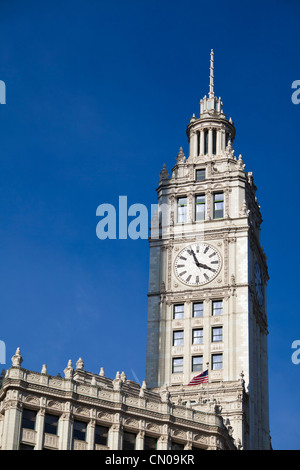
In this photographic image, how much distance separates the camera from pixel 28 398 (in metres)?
110

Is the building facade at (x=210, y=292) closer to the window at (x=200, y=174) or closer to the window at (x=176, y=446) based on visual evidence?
the window at (x=200, y=174)

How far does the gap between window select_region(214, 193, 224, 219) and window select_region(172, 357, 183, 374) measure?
2060 cm

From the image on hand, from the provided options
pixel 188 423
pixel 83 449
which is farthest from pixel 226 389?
pixel 83 449

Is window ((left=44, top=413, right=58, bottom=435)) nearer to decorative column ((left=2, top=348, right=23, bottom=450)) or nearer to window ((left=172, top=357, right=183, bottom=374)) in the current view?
decorative column ((left=2, top=348, right=23, bottom=450))

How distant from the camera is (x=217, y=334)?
155 metres

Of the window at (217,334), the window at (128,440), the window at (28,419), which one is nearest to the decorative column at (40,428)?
the window at (28,419)

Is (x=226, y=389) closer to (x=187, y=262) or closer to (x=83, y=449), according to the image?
(x=187, y=262)

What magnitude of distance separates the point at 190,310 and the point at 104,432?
46.4 m

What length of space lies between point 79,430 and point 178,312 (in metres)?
48.5

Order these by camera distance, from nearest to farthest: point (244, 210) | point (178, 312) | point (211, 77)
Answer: point (178, 312) < point (244, 210) < point (211, 77)

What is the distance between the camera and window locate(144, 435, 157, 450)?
114 metres

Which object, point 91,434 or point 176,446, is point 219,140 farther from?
point 91,434

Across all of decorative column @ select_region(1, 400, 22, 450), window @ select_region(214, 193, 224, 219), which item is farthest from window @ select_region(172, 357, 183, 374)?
decorative column @ select_region(1, 400, 22, 450)

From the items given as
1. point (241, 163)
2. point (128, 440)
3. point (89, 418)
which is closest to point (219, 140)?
point (241, 163)
